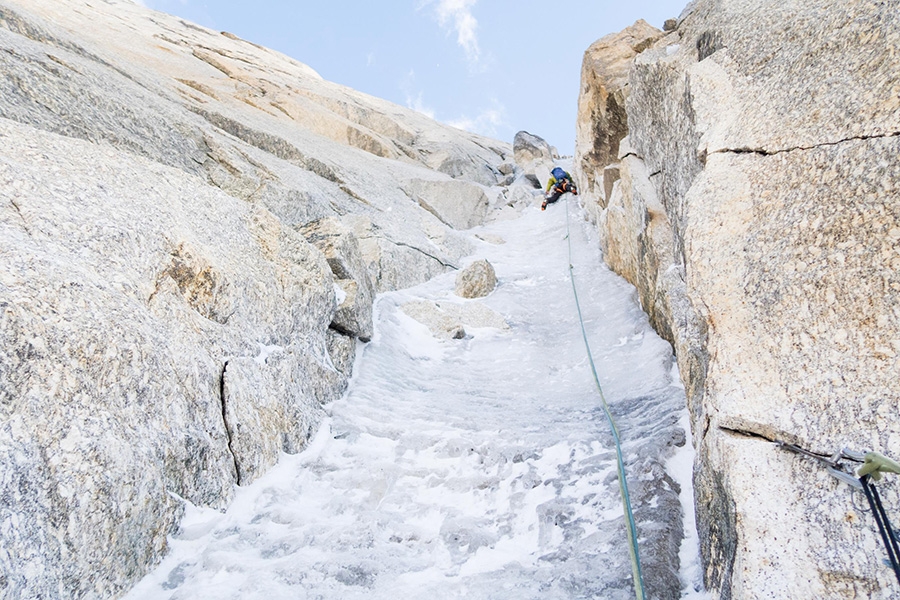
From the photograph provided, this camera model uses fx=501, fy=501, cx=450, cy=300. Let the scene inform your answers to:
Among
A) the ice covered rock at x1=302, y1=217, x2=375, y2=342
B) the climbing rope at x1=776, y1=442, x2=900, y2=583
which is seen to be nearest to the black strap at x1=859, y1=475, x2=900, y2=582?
the climbing rope at x1=776, y1=442, x2=900, y2=583

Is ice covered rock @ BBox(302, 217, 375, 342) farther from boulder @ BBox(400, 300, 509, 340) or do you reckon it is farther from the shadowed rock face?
boulder @ BBox(400, 300, 509, 340)

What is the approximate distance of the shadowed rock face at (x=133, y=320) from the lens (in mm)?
3188

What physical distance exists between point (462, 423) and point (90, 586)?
4.04 meters

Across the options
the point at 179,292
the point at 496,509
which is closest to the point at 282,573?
the point at 496,509

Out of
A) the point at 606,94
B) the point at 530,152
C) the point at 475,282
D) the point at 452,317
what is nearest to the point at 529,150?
the point at 530,152

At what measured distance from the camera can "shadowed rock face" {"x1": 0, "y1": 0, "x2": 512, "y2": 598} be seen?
3.19 m

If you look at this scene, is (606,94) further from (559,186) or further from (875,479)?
(875,479)

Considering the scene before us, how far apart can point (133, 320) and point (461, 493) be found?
3.40m

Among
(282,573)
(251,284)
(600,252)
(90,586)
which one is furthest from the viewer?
(600,252)

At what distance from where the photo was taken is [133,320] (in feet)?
13.9

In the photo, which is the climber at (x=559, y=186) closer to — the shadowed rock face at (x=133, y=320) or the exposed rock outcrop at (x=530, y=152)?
the exposed rock outcrop at (x=530, y=152)

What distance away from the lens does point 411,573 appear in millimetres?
3986

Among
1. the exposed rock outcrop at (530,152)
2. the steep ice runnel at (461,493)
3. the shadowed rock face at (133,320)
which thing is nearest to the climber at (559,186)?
the exposed rock outcrop at (530,152)

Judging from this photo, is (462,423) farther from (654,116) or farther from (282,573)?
(654,116)
